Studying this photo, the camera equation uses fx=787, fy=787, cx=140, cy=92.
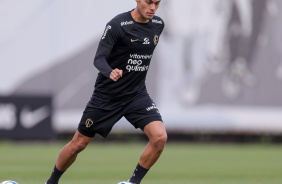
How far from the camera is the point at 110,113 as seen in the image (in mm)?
10016

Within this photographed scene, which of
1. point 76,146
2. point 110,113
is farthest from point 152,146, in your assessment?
point 76,146

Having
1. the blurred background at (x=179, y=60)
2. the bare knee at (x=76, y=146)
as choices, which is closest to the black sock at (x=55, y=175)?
the bare knee at (x=76, y=146)

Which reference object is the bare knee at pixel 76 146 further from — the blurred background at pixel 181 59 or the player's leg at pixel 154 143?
the blurred background at pixel 181 59

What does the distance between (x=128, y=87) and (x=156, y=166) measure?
7.41 m

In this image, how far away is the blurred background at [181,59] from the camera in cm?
2808

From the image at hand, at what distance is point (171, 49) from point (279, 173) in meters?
13.5

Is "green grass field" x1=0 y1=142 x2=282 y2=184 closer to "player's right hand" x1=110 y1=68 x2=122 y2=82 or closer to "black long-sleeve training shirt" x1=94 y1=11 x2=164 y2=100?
"black long-sleeve training shirt" x1=94 y1=11 x2=164 y2=100

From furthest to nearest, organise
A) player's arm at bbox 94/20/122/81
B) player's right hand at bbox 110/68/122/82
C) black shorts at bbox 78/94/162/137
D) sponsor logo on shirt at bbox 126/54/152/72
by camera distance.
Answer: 1. black shorts at bbox 78/94/162/137
2. sponsor logo on shirt at bbox 126/54/152/72
3. player's arm at bbox 94/20/122/81
4. player's right hand at bbox 110/68/122/82

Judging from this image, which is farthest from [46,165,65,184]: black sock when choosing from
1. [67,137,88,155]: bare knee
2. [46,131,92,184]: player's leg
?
[67,137,88,155]: bare knee

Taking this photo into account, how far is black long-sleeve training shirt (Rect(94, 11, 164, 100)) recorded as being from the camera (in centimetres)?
962

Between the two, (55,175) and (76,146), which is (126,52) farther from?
(55,175)

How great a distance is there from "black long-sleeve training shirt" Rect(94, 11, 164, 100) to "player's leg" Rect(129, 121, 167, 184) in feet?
1.77

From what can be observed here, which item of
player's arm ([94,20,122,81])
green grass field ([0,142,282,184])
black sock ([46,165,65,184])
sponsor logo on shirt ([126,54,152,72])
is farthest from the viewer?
green grass field ([0,142,282,184])

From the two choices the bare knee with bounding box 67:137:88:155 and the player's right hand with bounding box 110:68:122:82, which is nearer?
the player's right hand with bounding box 110:68:122:82
